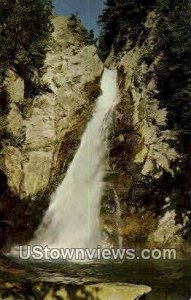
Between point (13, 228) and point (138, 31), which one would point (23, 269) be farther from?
point (138, 31)

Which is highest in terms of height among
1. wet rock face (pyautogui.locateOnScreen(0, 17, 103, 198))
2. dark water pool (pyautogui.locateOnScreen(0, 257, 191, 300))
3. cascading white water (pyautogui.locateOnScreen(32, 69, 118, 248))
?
wet rock face (pyautogui.locateOnScreen(0, 17, 103, 198))

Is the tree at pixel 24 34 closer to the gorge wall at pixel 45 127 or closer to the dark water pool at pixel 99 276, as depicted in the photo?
the gorge wall at pixel 45 127

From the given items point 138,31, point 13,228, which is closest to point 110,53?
point 138,31

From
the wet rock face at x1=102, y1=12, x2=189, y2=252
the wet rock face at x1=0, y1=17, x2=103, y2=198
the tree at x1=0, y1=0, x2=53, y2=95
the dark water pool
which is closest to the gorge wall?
the wet rock face at x1=0, y1=17, x2=103, y2=198

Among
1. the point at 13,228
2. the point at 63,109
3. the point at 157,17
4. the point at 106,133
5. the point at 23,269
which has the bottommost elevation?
the point at 23,269

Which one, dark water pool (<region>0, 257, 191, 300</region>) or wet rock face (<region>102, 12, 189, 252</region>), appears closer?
dark water pool (<region>0, 257, 191, 300</region>)

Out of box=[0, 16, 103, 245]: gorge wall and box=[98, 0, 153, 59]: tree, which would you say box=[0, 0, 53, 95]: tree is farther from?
box=[98, 0, 153, 59]: tree
